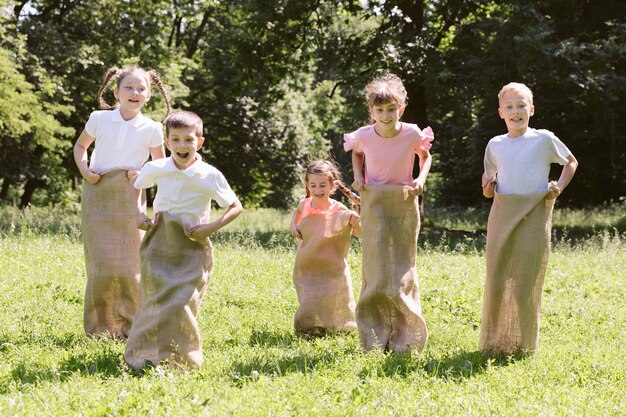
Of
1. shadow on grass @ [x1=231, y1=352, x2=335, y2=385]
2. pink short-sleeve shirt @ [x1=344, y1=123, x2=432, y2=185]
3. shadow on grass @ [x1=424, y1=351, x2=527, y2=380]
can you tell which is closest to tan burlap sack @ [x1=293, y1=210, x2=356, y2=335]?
pink short-sleeve shirt @ [x1=344, y1=123, x2=432, y2=185]

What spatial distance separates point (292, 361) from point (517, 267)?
6.67 feet

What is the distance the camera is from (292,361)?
598cm

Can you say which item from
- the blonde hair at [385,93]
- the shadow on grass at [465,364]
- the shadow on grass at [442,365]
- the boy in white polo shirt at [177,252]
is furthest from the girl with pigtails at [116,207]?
the shadow on grass at [465,364]

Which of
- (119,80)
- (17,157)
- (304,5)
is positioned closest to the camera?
(119,80)

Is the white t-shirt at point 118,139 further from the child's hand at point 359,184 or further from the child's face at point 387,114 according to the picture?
the child's face at point 387,114

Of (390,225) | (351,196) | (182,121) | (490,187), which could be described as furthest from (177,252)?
(490,187)

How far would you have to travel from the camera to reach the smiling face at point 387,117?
21.0 feet

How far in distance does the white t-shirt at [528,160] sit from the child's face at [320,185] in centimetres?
171

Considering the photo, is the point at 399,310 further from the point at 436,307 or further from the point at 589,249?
the point at 589,249

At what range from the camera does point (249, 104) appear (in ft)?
95.5

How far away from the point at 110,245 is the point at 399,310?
2642 mm

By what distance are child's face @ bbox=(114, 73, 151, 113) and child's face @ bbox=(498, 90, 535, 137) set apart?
3.22 metres

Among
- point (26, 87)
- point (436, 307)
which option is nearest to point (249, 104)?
point (26, 87)

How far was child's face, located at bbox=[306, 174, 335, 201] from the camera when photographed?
7.34 metres
